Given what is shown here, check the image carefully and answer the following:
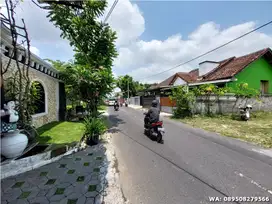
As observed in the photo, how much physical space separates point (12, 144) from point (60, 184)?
1.41 meters

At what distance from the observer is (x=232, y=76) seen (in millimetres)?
12906

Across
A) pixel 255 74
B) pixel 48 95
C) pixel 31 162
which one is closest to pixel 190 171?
pixel 31 162

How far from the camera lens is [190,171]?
3.58 meters

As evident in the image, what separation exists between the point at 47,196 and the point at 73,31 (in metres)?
8.98

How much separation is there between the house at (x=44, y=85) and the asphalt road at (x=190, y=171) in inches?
176

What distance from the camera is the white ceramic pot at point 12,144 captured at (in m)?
3.31

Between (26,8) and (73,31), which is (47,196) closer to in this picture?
(26,8)

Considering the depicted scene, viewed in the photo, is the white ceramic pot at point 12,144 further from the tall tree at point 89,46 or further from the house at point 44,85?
the tall tree at point 89,46

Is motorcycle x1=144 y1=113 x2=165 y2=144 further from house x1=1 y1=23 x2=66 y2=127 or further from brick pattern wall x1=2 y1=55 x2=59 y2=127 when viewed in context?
brick pattern wall x1=2 y1=55 x2=59 y2=127

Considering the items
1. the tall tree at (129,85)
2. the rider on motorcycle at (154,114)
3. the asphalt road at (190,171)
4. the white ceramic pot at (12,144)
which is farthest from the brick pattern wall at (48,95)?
the tall tree at (129,85)

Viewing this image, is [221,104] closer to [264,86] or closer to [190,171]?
[264,86]

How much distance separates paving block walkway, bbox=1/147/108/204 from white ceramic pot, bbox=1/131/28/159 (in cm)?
49

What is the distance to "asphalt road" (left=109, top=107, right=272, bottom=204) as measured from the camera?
2.76 meters

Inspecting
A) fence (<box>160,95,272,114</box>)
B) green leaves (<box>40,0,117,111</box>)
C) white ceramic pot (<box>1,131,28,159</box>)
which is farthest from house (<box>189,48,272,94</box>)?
white ceramic pot (<box>1,131,28,159</box>)
